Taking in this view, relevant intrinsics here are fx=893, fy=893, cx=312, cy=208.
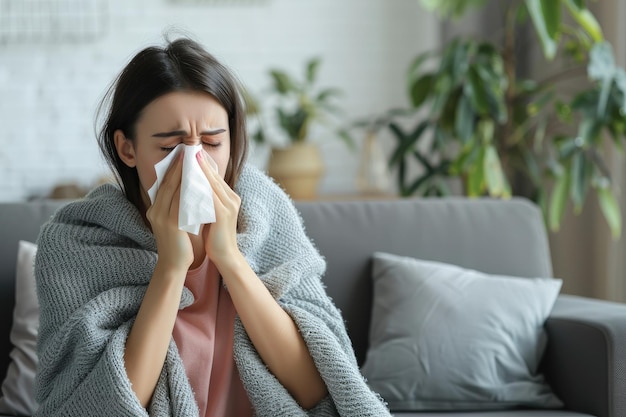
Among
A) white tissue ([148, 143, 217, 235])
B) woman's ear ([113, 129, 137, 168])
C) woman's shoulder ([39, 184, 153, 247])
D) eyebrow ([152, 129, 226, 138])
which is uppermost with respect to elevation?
eyebrow ([152, 129, 226, 138])

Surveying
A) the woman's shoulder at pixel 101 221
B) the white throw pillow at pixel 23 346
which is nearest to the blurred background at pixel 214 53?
the white throw pillow at pixel 23 346

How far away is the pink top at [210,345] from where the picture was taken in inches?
59.0

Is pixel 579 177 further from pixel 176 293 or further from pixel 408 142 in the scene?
pixel 176 293

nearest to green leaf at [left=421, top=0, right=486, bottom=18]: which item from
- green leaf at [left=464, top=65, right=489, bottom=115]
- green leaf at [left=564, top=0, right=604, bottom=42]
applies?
green leaf at [left=464, top=65, right=489, bottom=115]

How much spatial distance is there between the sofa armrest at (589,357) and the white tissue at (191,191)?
85 cm

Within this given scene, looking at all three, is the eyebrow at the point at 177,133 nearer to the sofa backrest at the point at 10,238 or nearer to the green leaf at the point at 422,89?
the sofa backrest at the point at 10,238

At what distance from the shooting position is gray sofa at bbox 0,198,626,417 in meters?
1.78

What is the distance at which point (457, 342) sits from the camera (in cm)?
189

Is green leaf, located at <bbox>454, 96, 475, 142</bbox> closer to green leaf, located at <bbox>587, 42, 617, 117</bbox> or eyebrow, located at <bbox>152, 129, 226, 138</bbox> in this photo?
green leaf, located at <bbox>587, 42, 617, 117</bbox>

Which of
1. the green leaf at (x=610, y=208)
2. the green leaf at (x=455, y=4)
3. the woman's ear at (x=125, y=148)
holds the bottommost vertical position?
the green leaf at (x=610, y=208)

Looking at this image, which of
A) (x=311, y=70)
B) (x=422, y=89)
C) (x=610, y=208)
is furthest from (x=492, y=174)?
(x=311, y=70)

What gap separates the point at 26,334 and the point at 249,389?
62 centimetres

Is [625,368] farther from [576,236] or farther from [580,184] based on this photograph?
[576,236]

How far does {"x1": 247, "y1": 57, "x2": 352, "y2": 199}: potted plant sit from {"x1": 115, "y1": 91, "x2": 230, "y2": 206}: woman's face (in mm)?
1798
